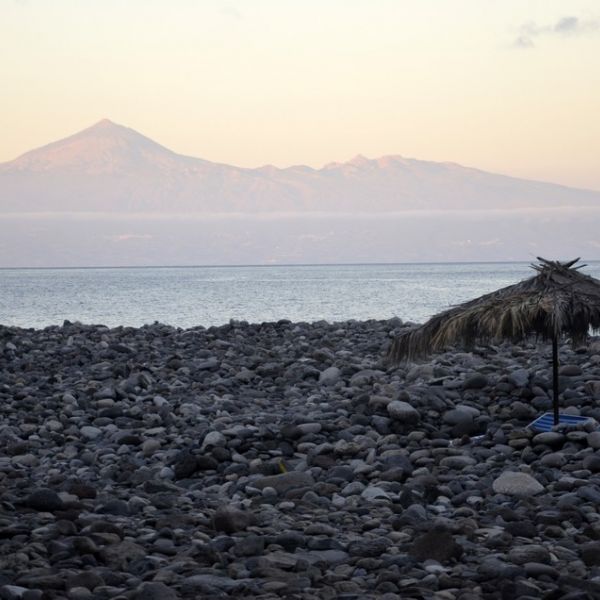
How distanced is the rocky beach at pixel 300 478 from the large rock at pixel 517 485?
22 mm

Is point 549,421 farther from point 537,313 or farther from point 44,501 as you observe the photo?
point 44,501

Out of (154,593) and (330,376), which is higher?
(330,376)

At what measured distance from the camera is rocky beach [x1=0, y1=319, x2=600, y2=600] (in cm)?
644

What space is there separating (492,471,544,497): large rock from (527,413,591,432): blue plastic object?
1.83m

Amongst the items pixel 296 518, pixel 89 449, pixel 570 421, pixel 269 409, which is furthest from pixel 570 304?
pixel 89 449

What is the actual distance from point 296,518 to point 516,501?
193 cm

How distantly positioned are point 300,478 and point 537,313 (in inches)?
119

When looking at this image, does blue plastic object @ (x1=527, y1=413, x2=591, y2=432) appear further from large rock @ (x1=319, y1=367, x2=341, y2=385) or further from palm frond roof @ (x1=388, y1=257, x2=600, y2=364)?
large rock @ (x1=319, y1=367, x2=341, y2=385)

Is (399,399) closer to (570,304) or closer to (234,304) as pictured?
(570,304)

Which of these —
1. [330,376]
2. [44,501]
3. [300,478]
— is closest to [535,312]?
[300,478]

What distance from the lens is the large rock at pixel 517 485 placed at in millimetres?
8758

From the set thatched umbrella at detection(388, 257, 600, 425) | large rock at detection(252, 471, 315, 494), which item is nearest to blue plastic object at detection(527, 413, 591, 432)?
thatched umbrella at detection(388, 257, 600, 425)

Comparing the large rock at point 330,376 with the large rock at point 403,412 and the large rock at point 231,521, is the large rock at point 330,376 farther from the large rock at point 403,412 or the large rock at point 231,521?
the large rock at point 231,521

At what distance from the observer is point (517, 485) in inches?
347
